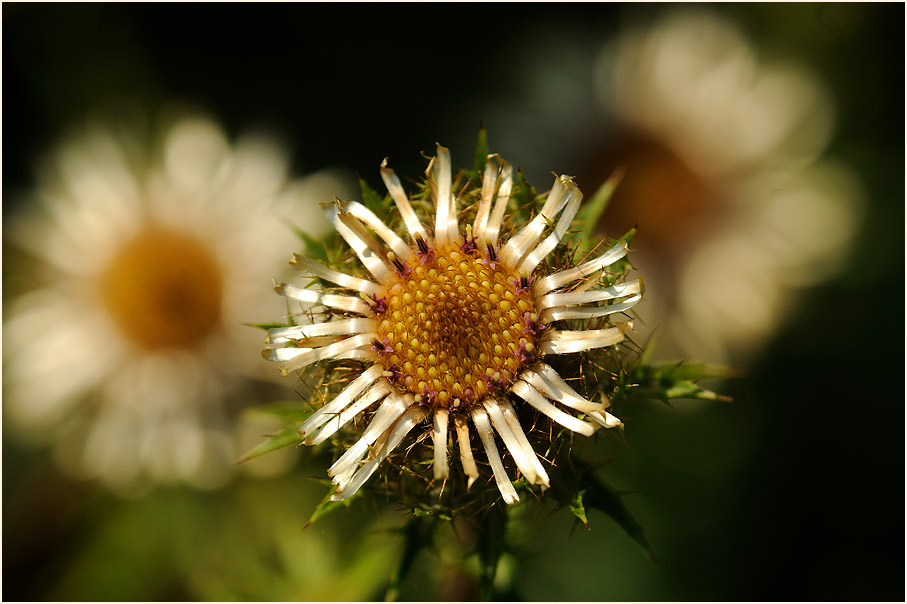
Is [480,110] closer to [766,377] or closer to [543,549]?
[766,377]

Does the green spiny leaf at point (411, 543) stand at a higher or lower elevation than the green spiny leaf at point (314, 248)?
lower

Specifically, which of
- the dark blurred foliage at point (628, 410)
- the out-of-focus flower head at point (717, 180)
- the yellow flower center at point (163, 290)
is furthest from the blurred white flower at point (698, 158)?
the yellow flower center at point (163, 290)

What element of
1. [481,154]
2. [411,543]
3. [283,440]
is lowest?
[411,543]

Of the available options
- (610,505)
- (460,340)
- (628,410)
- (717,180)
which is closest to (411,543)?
(610,505)

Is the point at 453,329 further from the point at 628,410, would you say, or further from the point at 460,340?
the point at 628,410

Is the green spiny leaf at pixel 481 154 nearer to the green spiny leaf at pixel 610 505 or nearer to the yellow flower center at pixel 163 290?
the green spiny leaf at pixel 610 505
